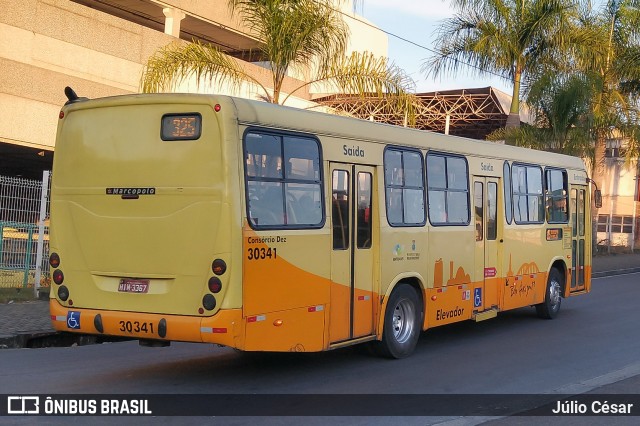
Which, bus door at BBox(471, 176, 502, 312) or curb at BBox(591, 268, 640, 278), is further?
curb at BBox(591, 268, 640, 278)

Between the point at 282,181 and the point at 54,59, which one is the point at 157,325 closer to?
the point at 282,181

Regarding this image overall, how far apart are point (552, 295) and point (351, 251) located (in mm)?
6991

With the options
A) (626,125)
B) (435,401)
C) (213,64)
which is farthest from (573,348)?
(626,125)

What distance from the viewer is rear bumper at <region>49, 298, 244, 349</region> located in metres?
8.05

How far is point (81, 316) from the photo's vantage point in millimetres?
8734

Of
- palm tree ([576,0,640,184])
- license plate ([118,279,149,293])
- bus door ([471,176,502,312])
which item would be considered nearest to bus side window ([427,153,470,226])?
bus door ([471,176,502,312])

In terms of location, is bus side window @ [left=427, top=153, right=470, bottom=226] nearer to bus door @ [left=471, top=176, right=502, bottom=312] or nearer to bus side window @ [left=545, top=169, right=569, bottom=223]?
bus door @ [left=471, top=176, right=502, bottom=312]

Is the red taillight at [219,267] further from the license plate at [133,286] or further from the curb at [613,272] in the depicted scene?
the curb at [613,272]

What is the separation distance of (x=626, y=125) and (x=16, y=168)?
22.7 metres

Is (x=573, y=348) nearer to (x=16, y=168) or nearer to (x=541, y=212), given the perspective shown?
(x=541, y=212)

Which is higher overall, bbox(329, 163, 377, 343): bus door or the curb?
bbox(329, 163, 377, 343): bus door

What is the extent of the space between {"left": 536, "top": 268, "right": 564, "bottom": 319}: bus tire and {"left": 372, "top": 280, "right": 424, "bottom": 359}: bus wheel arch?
4806mm

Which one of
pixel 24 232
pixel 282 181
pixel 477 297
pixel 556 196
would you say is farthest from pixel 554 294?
pixel 24 232

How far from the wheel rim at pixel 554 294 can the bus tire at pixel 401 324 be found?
5053mm
